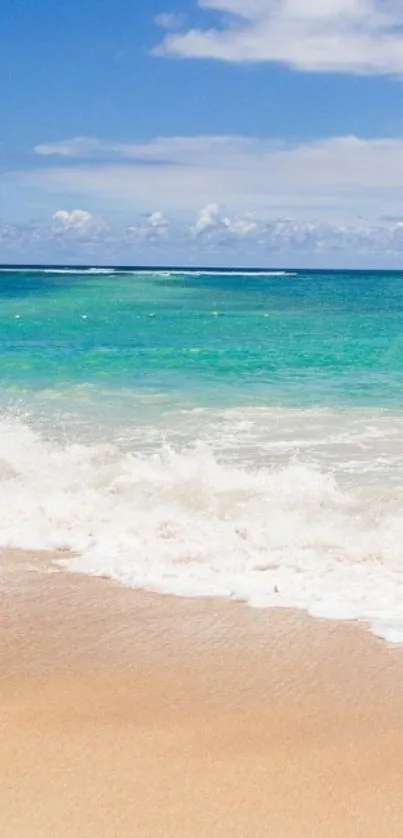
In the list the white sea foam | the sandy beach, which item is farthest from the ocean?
the sandy beach

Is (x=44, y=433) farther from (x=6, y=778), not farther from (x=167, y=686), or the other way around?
(x=6, y=778)

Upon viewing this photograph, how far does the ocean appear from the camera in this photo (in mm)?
7000

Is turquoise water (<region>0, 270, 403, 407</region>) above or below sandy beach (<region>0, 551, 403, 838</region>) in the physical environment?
above

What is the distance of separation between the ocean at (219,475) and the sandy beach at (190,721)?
1.72 ft

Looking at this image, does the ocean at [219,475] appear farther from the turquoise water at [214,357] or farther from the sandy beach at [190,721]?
the sandy beach at [190,721]

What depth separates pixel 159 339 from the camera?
28859 millimetres

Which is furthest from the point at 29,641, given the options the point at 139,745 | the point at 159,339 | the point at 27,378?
the point at 159,339

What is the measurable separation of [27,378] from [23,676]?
566 inches

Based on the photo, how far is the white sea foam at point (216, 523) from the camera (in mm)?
6695

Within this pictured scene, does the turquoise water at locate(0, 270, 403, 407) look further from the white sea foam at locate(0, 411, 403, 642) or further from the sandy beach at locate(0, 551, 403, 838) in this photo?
the sandy beach at locate(0, 551, 403, 838)

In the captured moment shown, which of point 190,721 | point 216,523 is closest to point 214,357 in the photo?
point 216,523

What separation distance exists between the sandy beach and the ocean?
1.72 feet

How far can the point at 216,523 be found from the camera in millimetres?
8453

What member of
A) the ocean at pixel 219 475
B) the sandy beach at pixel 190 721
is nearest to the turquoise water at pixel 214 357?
the ocean at pixel 219 475
